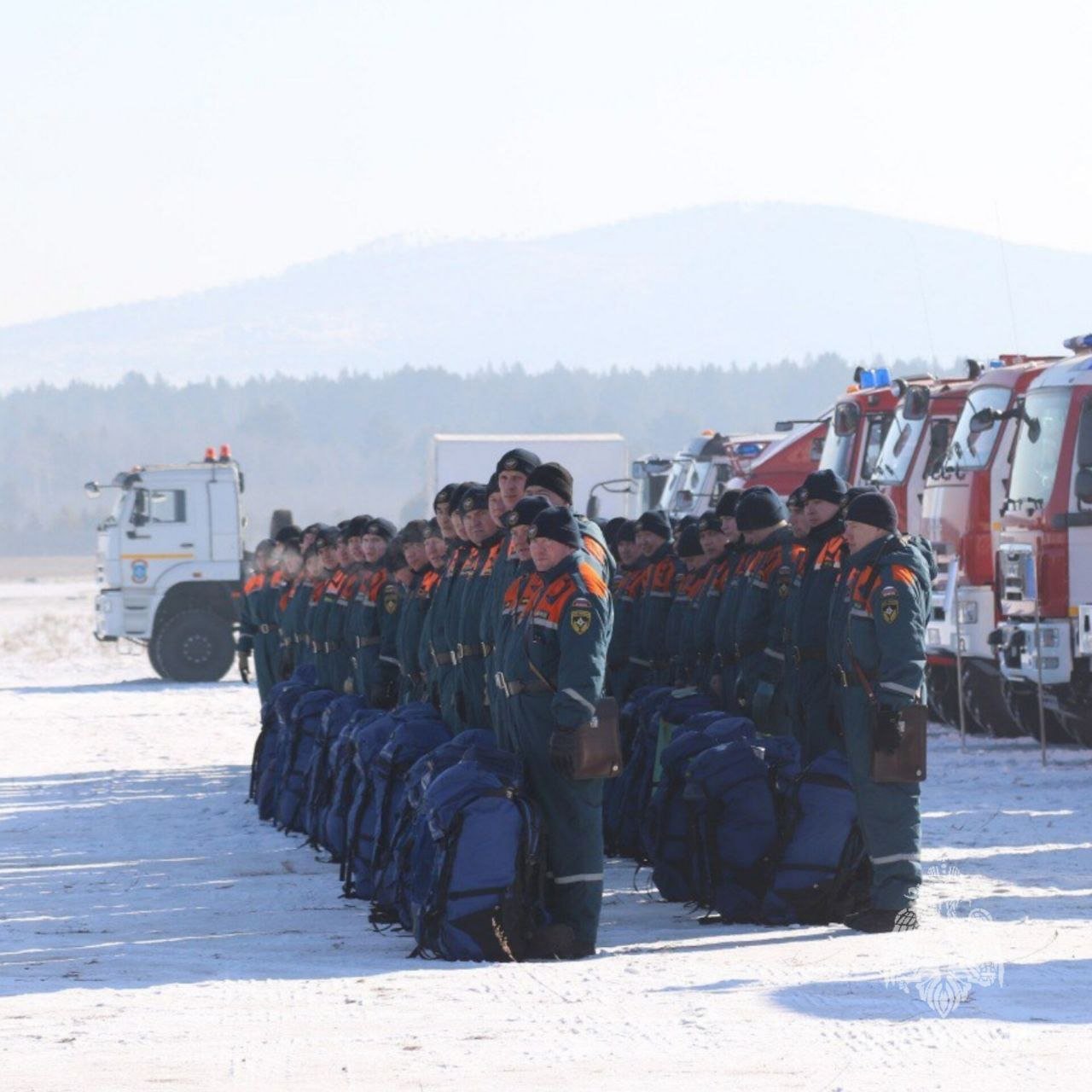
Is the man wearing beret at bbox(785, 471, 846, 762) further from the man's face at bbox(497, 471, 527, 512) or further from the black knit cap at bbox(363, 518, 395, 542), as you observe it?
the black knit cap at bbox(363, 518, 395, 542)

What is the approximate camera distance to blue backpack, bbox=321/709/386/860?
472 inches

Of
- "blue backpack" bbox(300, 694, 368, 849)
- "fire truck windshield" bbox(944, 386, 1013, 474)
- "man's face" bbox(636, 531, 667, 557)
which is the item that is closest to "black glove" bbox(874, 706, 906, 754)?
"blue backpack" bbox(300, 694, 368, 849)

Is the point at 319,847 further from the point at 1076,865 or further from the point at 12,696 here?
the point at 12,696

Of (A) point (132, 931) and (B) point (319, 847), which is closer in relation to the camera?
(A) point (132, 931)

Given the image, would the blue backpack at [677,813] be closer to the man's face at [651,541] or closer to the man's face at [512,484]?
the man's face at [512,484]

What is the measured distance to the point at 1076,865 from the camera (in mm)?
11984

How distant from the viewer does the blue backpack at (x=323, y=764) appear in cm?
1316

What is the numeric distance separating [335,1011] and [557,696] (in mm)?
1711

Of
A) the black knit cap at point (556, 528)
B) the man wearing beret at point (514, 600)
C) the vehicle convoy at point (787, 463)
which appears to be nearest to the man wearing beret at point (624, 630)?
the man wearing beret at point (514, 600)

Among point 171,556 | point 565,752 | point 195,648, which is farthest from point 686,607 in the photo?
point 195,648

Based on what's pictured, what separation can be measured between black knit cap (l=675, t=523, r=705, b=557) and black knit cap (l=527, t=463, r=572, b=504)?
149 inches

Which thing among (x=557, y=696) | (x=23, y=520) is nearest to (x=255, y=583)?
(x=557, y=696)

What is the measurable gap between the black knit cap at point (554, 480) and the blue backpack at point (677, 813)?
1290mm

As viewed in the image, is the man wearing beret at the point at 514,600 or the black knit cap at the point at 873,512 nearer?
the man wearing beret at the point at 514,600
